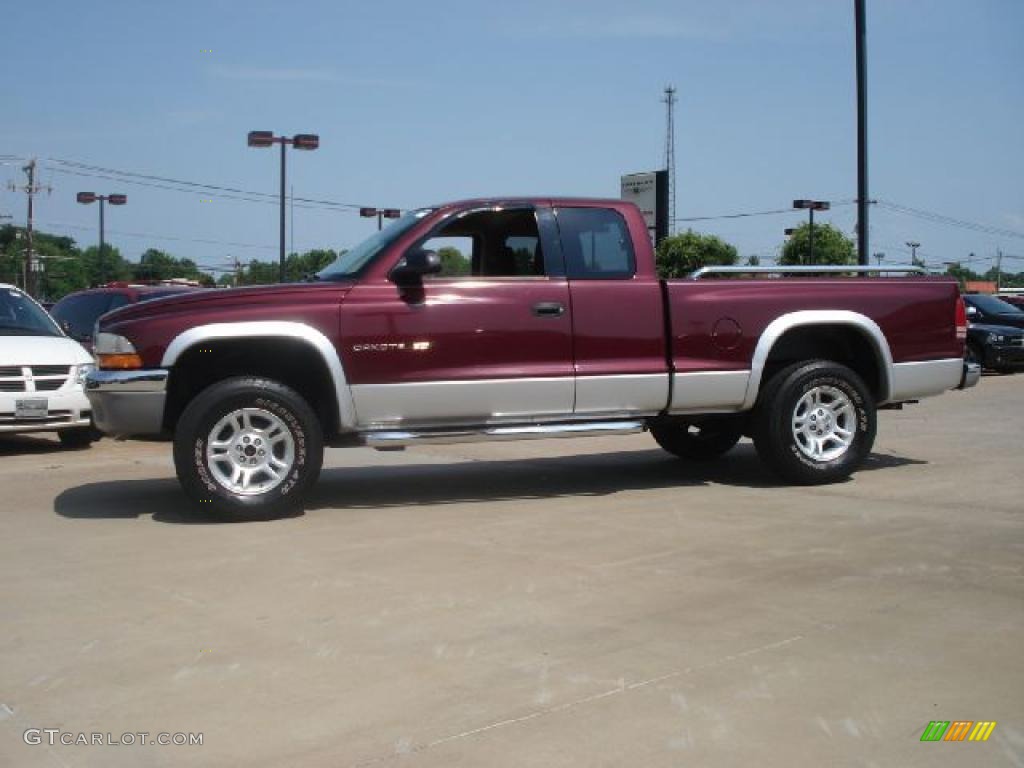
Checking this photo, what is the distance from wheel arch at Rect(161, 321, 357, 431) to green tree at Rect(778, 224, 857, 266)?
55.8m

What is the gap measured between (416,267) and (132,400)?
1894 millimetres

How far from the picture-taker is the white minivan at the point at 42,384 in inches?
420

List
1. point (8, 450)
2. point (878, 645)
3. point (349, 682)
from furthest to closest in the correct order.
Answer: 1. point (8, 450)
2. point (878, 645)
3. point (349, 682)

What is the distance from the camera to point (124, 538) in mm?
6469

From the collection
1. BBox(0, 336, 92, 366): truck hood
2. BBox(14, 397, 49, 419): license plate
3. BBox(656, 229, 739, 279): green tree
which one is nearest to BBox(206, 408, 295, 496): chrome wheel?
BBox(14, 397, 49, 419): license plate

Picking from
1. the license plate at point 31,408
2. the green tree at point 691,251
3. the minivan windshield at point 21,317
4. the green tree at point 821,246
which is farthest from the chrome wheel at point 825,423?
the green tree at point 821,246

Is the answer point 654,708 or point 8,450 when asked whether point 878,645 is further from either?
point 8,450

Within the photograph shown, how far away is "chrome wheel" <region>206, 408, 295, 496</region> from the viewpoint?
22.5 ft

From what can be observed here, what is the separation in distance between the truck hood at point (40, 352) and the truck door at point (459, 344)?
522cm

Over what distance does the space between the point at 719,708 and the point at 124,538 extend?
4.03 metres

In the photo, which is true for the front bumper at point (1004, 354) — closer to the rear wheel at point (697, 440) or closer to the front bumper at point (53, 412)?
the rear wheel at point (697, 440)

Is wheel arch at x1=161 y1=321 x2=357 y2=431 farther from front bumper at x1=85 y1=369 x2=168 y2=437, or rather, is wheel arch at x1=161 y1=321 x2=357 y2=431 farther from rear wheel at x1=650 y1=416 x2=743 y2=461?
rear wheel at x1=650 y1=416 x2=743 y2=461

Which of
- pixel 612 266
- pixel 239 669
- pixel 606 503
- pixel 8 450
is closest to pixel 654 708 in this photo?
pixel 239 669

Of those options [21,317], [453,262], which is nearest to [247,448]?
[453,262]
